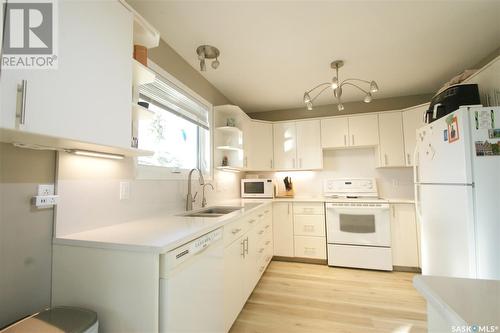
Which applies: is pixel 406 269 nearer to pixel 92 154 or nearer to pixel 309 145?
pixel 309 145

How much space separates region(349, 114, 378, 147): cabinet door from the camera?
337cm

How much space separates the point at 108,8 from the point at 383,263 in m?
3.72

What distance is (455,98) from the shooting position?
1940 mm

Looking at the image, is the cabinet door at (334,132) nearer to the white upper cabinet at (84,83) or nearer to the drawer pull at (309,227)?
the drawer pull at (309,227)

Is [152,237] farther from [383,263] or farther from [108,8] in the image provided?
[383,263]

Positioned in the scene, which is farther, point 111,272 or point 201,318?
point 201,318

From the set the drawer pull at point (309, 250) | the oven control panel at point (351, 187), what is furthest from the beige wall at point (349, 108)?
the drawer pull at point (309, 250)

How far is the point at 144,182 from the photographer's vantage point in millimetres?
1732

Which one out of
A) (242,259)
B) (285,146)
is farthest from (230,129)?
(242,259)

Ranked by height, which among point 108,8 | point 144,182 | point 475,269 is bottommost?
point 475,269

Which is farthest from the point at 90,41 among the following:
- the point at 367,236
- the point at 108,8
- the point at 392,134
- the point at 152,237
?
the point at 392,134

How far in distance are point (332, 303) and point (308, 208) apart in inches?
52.6

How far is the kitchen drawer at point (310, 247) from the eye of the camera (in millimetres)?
3229

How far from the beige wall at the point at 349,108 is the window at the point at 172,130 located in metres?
1.66
